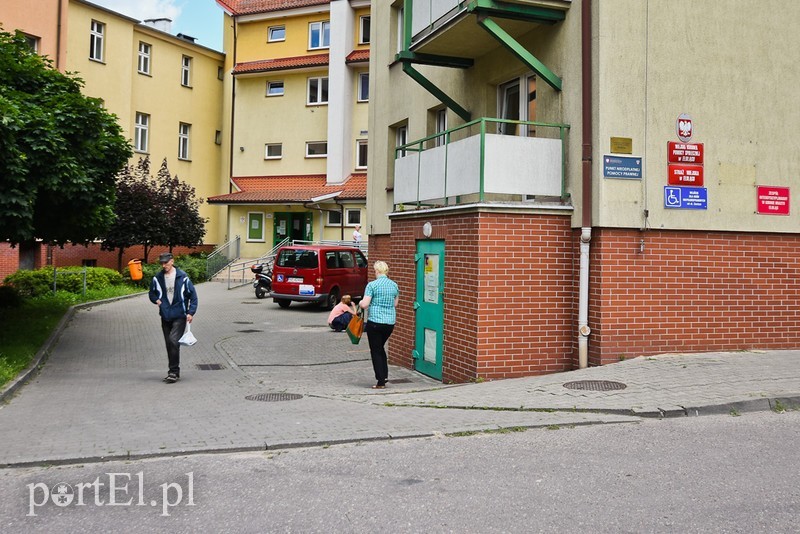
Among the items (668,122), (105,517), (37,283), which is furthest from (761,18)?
(37,283)

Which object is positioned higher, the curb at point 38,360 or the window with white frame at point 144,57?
the window with white frame at point 144,57

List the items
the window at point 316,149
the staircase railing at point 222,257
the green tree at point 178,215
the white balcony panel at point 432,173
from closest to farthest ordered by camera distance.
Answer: the white balcony panel at point 432,173 < the green tree at point 178,215 < the staircase railing at point 222,257 < the window at point 316,149

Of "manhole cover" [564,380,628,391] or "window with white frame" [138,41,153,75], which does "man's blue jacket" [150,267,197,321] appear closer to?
"manhole cover" [564,380,628,391]

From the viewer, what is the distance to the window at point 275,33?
3575 centimetres

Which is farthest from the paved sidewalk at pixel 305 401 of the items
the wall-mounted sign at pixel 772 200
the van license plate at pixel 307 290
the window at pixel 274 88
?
the window at pixel 274 88

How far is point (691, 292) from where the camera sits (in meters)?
9.94

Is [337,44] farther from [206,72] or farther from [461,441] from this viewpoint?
[461,441]

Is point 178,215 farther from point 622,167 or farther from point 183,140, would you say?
point 622,167

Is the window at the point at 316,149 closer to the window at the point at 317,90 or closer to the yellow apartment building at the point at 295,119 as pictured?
the yellow apartment building at the point at 295,119

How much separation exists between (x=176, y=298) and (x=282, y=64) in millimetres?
26449

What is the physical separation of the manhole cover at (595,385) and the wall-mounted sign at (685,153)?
323 centimetres

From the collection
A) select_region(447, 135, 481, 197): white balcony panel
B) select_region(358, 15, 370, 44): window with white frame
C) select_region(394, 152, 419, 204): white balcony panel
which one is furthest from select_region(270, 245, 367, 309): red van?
select_region(358, 15, 370, 44): window with white frame

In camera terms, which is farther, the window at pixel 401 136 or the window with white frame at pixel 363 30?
the window with white frame at pixel 363 30

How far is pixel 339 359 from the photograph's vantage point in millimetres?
13227
